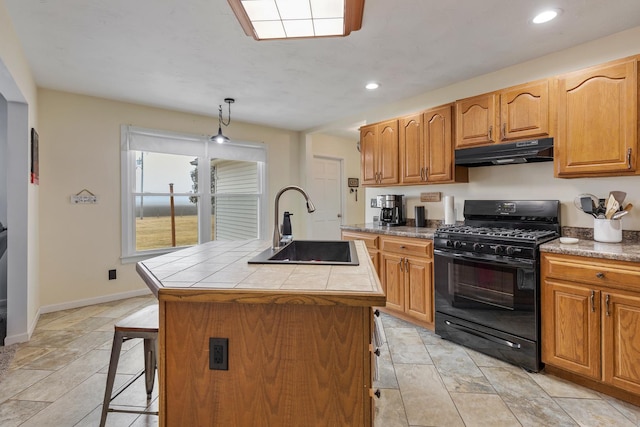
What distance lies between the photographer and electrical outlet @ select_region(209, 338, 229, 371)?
1131 mm

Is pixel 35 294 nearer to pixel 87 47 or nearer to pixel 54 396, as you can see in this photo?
pixel 54 396

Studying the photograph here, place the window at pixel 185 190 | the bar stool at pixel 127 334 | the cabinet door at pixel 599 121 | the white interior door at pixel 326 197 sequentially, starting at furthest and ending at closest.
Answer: the white interior door at pixel 326 197, the window at pixel 185 190, the cabinet door at pixel 599 121, the bar stool at pixel 127 334

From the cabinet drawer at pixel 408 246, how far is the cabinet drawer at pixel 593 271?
907 millimetres

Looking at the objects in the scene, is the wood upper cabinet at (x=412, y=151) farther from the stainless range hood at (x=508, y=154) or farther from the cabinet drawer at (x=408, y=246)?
the cabinet drawer at (x=408, y=246)

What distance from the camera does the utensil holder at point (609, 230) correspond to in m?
2.18

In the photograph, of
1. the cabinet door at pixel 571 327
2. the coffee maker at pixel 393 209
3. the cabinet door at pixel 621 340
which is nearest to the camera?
the cabinet door at pixel 621 340

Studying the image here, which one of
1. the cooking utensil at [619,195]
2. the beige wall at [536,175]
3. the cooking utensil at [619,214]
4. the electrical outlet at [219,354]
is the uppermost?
the beige wall at [536,175]

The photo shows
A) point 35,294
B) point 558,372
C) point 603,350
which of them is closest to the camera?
point 603,350

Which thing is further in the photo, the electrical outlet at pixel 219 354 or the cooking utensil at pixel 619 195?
the cooking utensil at pixel 619 195

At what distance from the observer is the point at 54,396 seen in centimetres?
194

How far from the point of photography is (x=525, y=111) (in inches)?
98.3

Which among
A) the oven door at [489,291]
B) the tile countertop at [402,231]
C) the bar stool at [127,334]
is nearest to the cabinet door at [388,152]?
the tile countertop at [402,231]

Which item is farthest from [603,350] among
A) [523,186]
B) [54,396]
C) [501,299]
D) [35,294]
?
[35,294]

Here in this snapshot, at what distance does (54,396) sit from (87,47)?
2466 millimetres
